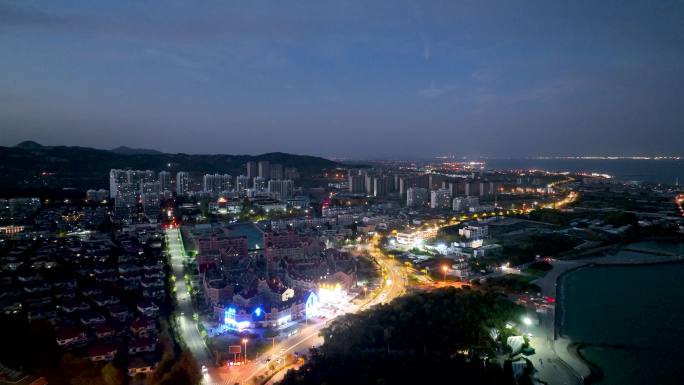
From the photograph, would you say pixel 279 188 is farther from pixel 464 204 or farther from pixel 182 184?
pixel 464 204

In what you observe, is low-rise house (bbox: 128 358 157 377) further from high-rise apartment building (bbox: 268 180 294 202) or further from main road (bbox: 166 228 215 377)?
high-rise apartment building (bbox: 268 180 294 202)

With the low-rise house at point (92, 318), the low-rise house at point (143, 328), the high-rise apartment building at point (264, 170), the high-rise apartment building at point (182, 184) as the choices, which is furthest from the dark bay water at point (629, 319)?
the high-rise apartment building at point (264, 170)

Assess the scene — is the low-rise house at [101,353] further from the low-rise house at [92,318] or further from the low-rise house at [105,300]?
the low-rise house at [105,300]

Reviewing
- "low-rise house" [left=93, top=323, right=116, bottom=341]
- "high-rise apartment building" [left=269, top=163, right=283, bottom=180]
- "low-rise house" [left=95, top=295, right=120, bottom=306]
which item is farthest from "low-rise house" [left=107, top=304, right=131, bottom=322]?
"high-rise apartment building" [left=269, top=163, right=283, bottom=180]

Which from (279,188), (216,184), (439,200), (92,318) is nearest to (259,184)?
(279,188)

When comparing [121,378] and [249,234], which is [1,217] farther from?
[121,378]

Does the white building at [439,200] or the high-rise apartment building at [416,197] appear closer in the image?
the white building at [439,200]
